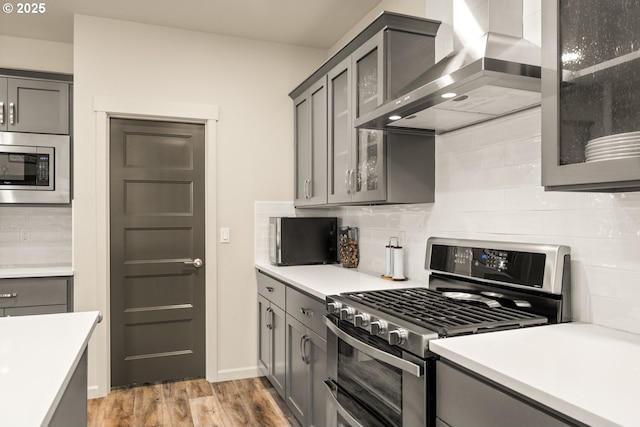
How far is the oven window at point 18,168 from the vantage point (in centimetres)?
328

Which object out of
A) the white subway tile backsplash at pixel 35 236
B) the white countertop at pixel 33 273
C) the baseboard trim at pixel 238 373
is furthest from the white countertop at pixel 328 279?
the white subway tile backsplash at pixel 35 236

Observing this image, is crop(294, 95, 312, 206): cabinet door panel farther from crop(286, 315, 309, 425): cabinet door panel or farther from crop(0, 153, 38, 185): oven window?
crop(0, 153, 38, 185): oven window

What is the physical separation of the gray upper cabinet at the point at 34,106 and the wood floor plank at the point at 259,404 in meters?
2.39

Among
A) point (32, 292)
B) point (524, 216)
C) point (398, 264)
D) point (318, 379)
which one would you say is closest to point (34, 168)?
point (32, 292)

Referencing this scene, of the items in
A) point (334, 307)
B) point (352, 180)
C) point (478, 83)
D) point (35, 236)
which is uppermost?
point (478, 83)

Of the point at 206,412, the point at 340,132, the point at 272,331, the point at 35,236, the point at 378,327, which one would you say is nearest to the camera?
the point at 378,327

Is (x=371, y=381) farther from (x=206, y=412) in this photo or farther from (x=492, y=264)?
(x=206, y=412)

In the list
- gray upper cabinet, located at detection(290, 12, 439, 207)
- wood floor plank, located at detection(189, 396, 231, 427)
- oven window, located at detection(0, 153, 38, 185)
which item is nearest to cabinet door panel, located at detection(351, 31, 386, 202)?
gray upper cabinet, located at detection(290, 12, 439, 207)

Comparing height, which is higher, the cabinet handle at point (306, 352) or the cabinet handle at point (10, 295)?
the cabinet handle at point (10, 295)

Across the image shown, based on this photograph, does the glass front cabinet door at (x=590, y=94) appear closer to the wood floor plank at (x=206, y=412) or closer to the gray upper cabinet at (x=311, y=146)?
the gray upper cabinet at (x=311, y=146)

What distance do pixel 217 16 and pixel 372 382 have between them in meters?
2.71

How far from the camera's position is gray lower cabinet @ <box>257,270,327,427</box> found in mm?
2311

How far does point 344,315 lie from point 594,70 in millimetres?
1219

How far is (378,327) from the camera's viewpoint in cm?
159
